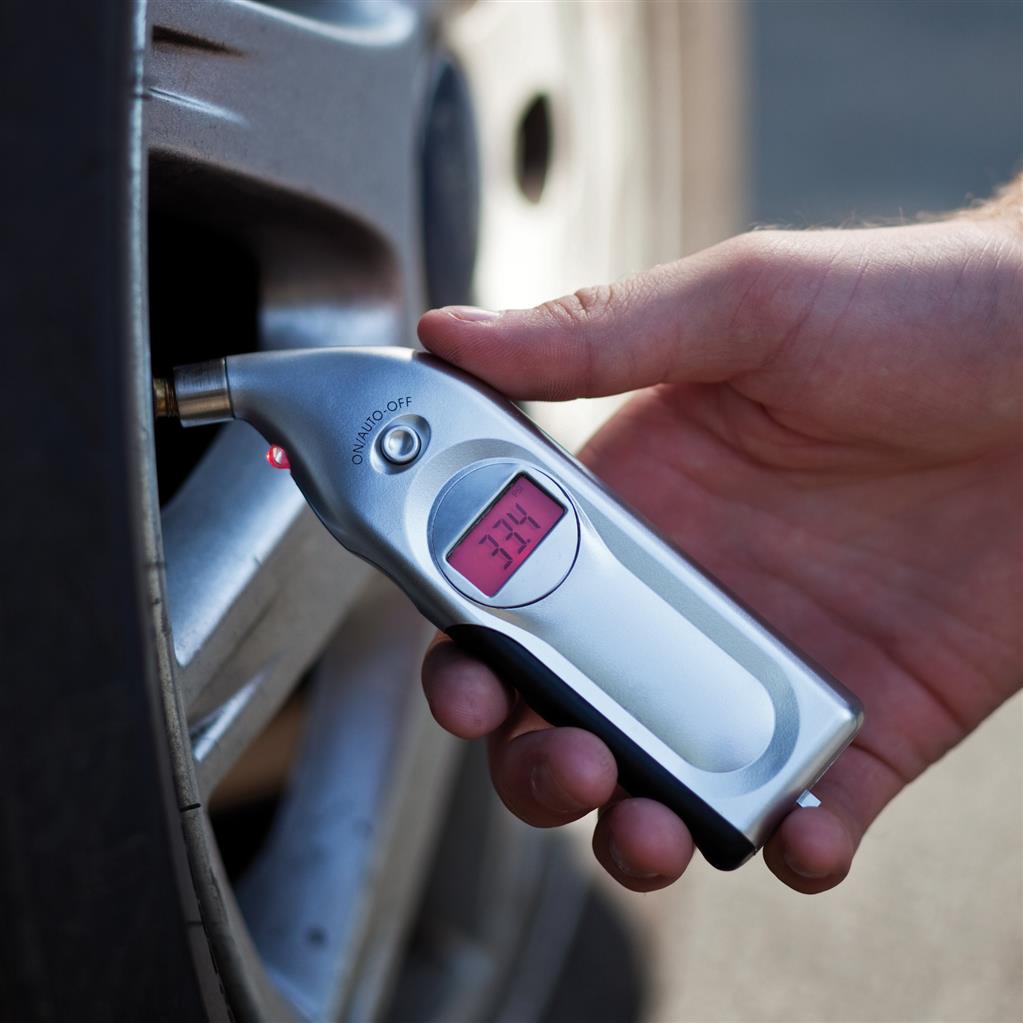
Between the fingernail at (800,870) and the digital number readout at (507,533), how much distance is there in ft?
0.85

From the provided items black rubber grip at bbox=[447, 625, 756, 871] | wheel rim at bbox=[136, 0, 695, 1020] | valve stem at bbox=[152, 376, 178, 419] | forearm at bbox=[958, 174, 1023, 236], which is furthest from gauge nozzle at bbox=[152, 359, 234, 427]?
forearm at bbox=[958, 174, 1023, 236]

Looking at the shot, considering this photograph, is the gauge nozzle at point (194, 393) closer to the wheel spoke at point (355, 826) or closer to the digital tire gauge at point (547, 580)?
the digital tire gauge at point (547, 580)

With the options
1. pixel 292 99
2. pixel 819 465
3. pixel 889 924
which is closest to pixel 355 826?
pixel 819 465

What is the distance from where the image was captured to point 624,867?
85 cm

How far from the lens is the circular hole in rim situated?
5.20ft

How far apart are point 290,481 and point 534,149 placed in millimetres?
781

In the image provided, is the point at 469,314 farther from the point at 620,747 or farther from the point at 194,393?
the point at 620,747

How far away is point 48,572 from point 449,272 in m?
0.83

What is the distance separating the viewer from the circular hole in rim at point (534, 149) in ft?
5.20

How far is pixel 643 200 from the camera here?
1.87 m

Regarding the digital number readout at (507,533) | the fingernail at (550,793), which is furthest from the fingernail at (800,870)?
the digital number readout at (507,533)

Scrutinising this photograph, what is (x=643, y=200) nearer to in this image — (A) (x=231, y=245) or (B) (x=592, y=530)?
(A) (x=231, y=245)

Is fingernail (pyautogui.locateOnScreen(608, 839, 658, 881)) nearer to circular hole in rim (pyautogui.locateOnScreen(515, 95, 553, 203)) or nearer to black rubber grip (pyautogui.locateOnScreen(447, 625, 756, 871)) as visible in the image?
black rubber grip (pyautogui.locateOnScreen(447, 625, 756, 871))

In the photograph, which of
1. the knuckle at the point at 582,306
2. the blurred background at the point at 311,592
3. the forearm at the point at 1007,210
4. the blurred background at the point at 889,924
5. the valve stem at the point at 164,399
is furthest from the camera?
the blurred background at the point at 889,924
